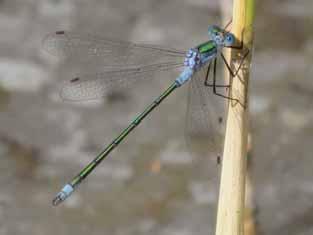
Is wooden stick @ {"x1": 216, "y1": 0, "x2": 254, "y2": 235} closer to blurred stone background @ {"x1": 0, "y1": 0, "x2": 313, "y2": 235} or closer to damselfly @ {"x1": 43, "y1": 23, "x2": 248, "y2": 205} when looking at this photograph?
damselfly @ {"x1": 43, "y1": 23, "x2": 248, "y2": 205}

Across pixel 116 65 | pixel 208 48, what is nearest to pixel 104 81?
pixel 116 65

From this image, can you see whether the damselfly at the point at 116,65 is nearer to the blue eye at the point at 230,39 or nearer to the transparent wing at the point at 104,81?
the transparent wing at the point at 104,81

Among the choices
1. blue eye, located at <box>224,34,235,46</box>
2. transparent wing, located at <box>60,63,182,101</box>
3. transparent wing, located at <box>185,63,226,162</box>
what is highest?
transparent wing, located at <box>60,63,182,101</box>

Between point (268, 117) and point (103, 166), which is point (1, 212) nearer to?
point (103, 166)

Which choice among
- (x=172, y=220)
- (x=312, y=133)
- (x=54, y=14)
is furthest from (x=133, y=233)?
(x=54, y=14)

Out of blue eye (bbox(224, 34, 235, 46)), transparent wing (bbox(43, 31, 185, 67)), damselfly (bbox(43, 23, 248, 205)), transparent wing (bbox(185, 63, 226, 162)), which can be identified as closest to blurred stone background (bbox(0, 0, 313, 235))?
damselfly (bbox(43, 23, 248, 205))

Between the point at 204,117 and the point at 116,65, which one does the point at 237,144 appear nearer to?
the point at 204,117
